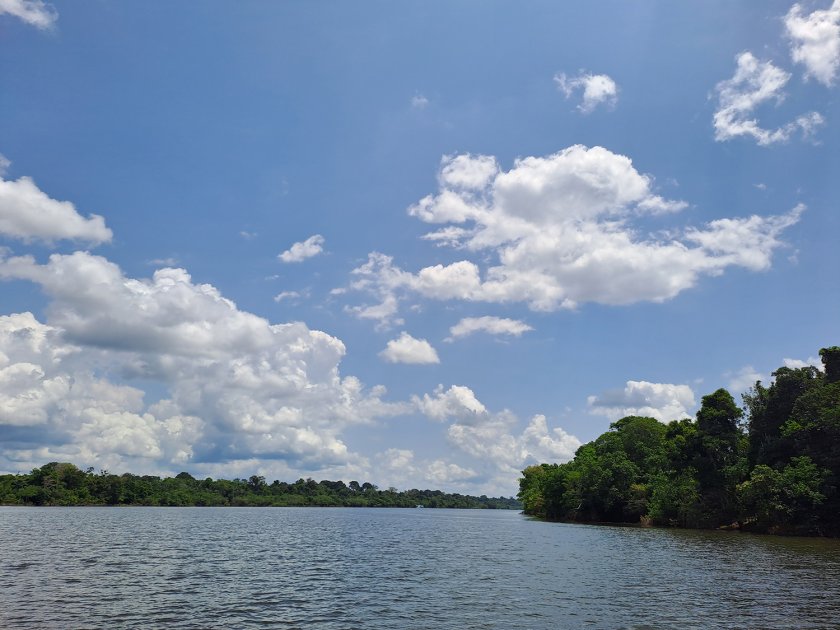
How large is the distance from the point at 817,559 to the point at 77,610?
57.4 metres

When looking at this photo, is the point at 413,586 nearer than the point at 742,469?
Yes

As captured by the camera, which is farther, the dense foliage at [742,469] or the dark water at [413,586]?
the dense foliage at [742,469]

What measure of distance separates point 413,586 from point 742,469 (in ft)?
240

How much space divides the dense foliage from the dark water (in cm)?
1514

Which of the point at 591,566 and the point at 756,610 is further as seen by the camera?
the point at 591,566

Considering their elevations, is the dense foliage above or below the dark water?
above

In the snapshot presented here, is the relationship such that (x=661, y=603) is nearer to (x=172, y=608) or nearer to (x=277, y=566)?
(x=172, y=608)

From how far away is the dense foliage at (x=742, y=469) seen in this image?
79250 millimetres

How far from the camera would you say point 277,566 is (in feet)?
164

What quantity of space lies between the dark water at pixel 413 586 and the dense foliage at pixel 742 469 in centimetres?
1514

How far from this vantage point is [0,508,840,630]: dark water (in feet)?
93.6

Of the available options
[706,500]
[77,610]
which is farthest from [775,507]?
[77,610]

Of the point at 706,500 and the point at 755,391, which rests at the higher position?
the point at 755,391

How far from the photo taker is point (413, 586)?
3931cm
